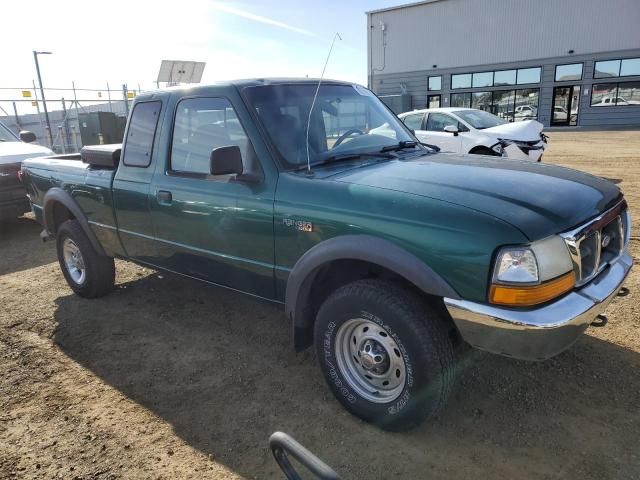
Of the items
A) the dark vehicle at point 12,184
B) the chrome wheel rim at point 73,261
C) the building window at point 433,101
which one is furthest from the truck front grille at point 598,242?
the building window at point 433,101

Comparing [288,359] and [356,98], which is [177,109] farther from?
[288,359]

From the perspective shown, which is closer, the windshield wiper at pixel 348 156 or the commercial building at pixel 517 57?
the windshield wiper at pixel 348 156

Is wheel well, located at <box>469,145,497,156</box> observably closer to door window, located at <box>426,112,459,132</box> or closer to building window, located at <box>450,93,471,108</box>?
door window, located at <box>426,112,459,132</box>

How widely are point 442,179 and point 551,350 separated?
106cm

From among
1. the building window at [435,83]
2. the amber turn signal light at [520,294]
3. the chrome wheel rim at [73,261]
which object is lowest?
the chrome wheel rim at [73,261]

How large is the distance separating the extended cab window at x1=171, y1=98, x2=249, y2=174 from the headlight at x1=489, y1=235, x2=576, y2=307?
1.75 m

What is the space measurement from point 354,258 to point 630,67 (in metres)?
30.0

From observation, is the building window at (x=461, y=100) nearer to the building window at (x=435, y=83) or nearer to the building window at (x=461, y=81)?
the building window at (x=461, y=81)

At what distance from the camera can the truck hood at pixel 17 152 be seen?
Result: 7531 mm

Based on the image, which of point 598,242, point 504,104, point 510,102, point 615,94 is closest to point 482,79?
point 504,104

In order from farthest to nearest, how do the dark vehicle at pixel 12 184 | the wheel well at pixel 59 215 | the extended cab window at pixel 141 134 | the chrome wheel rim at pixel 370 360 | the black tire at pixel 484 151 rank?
the black tire at pixel 484 151 < the dark vehicle at pixel 12 184 < the wheel well at pixel 59 215 < the extended cab window at pixel 141 134 < the chrome wheel rim at pixel 370 360

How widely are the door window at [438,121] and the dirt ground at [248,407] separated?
21.4 ft

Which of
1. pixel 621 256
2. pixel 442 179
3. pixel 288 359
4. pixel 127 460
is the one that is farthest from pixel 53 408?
pixel 621 256

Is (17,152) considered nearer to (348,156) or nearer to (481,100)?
(348,156)
